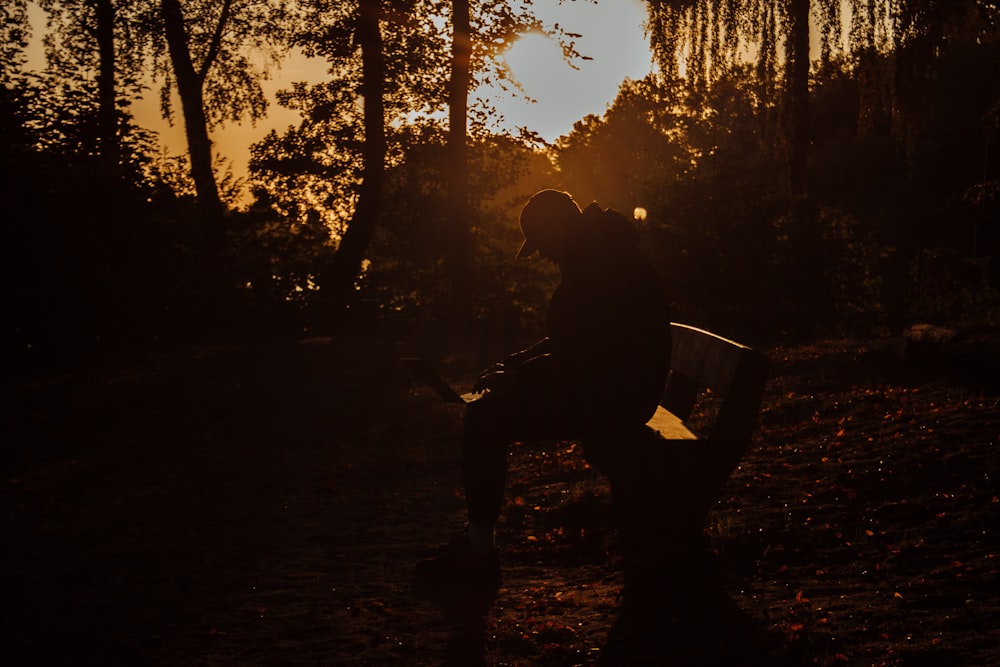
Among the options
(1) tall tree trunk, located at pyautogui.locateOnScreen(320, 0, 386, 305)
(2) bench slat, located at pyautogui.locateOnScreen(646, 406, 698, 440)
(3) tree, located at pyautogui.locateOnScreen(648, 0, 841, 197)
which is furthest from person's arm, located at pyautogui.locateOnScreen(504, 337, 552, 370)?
(1) tall tree trunk, located at pyautogui.locateOnScreen(320, 0, 386, 305)

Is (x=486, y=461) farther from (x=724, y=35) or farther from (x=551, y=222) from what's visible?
(x=724, y=35)

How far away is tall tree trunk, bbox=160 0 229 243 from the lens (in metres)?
22.0

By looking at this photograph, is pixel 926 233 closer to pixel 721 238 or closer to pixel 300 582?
pixel 721 238

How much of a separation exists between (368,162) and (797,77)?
814 cm

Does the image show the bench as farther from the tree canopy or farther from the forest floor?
the tree canopy

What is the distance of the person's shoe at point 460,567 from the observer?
5.21 meters

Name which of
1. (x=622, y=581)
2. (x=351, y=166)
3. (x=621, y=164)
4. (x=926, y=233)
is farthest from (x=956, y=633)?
(x=621, y=164)

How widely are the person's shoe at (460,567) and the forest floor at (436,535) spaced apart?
13 centimetres

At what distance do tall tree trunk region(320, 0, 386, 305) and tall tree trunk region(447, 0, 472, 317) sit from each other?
1.38m

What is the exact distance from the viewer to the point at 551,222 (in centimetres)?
544

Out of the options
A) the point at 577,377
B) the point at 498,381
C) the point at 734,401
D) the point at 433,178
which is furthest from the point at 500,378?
the point at 433,178

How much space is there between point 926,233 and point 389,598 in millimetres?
33084

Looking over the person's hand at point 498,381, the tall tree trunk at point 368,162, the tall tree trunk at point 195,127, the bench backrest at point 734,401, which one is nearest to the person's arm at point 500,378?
the person's hand at point 498,381

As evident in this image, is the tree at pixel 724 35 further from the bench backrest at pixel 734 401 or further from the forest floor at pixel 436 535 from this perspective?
the bench backrest at pixel 734 401
